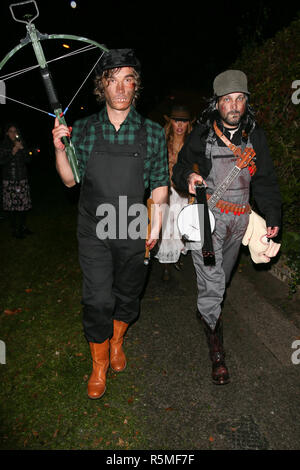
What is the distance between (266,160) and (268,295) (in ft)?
6.90

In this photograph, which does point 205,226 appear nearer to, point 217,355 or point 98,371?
point 217,355

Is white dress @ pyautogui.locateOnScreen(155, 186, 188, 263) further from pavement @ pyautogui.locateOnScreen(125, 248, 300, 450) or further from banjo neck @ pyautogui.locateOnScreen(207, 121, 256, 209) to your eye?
banjo neck @ pyautogui.locateOnScreen(207, 121, 256, 209)

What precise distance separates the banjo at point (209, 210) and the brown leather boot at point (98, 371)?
4.01 ft

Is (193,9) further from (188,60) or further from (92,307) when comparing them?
(92,307)

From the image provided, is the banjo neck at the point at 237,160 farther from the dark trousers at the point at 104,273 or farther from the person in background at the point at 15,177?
the person in background at the point at 15,177

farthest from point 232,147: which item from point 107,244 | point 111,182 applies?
point 107,244

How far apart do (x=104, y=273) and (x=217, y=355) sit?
1.35m

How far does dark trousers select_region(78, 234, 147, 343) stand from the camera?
107 inches

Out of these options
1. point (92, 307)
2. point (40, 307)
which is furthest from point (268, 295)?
point (40, 307)

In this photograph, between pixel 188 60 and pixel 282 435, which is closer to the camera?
pixel 282 435

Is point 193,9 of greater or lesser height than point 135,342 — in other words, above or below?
above

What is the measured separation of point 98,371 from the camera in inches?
114

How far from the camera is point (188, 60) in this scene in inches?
765

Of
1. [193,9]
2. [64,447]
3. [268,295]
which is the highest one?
[193,9]
